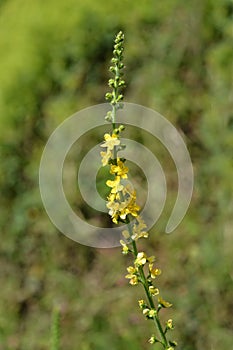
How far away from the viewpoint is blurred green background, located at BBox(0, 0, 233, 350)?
2.88 meters

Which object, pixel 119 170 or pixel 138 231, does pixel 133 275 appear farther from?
pixel 119 170

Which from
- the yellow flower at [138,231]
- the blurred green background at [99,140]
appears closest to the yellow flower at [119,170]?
the yellow flower at [138,231]

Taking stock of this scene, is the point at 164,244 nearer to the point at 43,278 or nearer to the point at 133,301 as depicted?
the point at 133,301

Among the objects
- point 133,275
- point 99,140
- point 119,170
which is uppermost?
point 99,140

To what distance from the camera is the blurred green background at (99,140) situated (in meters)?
2.88

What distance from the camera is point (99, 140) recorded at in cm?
367

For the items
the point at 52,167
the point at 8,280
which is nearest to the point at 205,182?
the point at 52,167

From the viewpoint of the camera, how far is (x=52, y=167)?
3.77 meters

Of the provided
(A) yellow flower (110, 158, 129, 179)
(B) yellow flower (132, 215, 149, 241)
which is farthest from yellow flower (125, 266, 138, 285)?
(A) yellow flower (110, 158, 129, 179)

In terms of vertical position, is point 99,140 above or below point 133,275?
above

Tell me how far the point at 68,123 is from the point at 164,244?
3.09 ft

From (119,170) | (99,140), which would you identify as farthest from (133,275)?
(99,140)

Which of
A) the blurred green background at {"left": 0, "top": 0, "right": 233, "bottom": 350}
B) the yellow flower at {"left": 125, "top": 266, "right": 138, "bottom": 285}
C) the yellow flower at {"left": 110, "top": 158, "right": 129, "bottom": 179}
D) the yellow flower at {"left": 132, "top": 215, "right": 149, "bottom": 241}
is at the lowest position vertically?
the yellow flower at {"left": 125, "top": 266, "right": 138, "bottom": 285}

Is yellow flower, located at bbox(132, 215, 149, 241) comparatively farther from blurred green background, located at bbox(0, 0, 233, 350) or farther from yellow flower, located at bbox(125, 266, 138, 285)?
blurred green background, located at bbox(0, 0, 233, 350)
